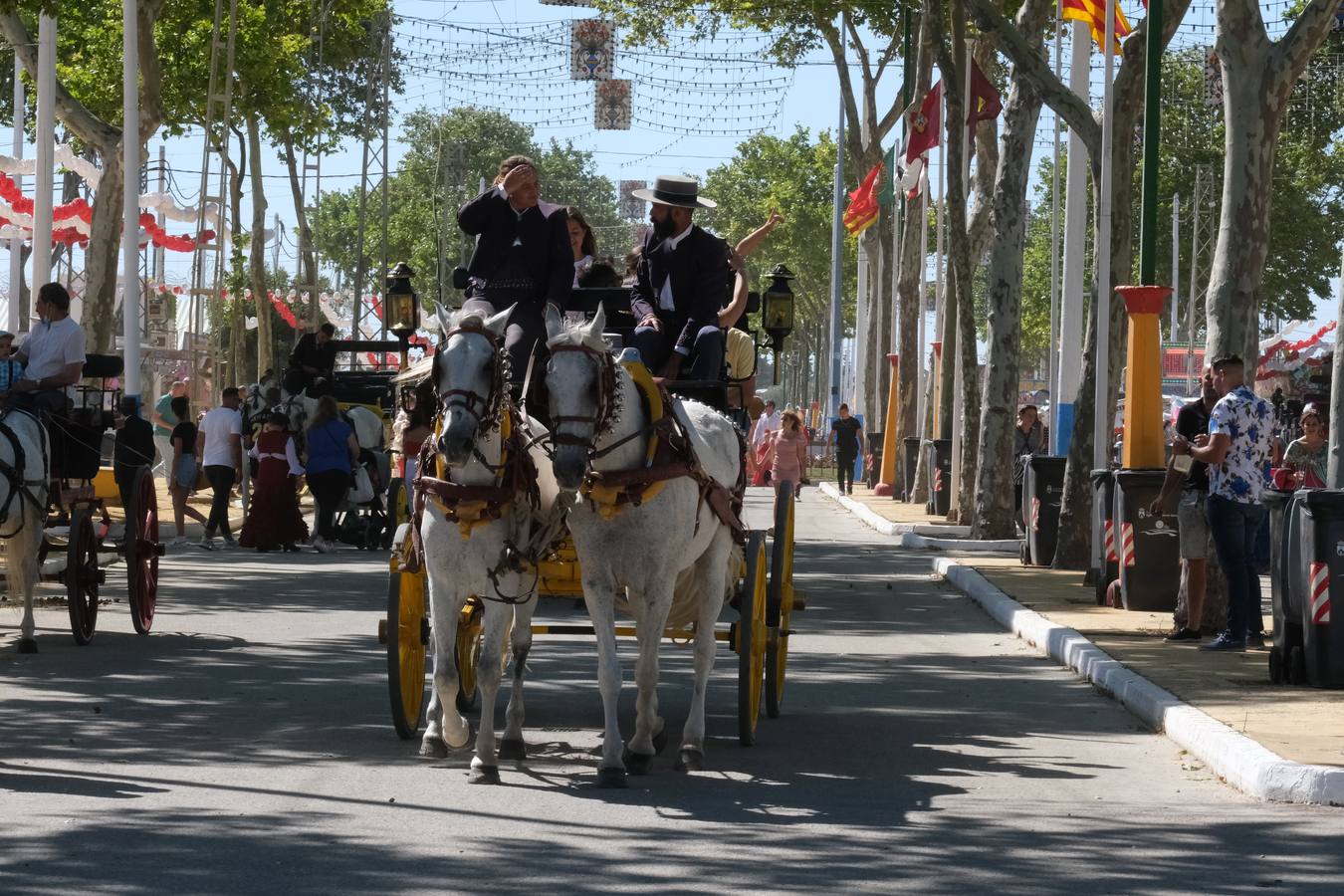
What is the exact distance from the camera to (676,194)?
11.4m

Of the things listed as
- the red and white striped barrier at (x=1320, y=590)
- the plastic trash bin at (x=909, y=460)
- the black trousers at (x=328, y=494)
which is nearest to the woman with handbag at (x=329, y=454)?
the black trousers at (x=328, y=494)

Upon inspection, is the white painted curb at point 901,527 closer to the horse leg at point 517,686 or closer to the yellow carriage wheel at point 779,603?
the yellow carriage wheel at point 779,603

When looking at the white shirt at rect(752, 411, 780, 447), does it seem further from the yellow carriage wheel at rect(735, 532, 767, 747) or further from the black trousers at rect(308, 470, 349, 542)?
the yellow carriage wheel at rect(735, 532, 767, 747)

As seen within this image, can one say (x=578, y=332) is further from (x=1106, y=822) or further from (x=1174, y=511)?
(x=1174, y=511)

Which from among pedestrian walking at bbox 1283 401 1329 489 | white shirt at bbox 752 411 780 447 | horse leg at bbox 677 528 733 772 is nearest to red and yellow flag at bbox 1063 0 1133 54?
pedestrian walking at bbox 1283 401 1329 489

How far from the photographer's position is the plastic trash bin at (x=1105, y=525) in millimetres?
17953

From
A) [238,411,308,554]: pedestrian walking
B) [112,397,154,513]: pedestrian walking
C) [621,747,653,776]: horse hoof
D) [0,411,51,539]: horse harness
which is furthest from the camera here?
[238,411,308,554]: pedestrian walking

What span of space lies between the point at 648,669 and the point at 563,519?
79 centimetres

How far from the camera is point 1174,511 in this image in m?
17.3

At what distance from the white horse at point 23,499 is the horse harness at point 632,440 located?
5.85 metres

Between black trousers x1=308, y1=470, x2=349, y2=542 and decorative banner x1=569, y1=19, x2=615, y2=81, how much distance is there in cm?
2648

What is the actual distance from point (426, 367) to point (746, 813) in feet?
7.69

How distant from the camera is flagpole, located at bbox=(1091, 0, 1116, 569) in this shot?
65.3 feet

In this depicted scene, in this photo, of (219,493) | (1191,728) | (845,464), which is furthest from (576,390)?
(845,464)
